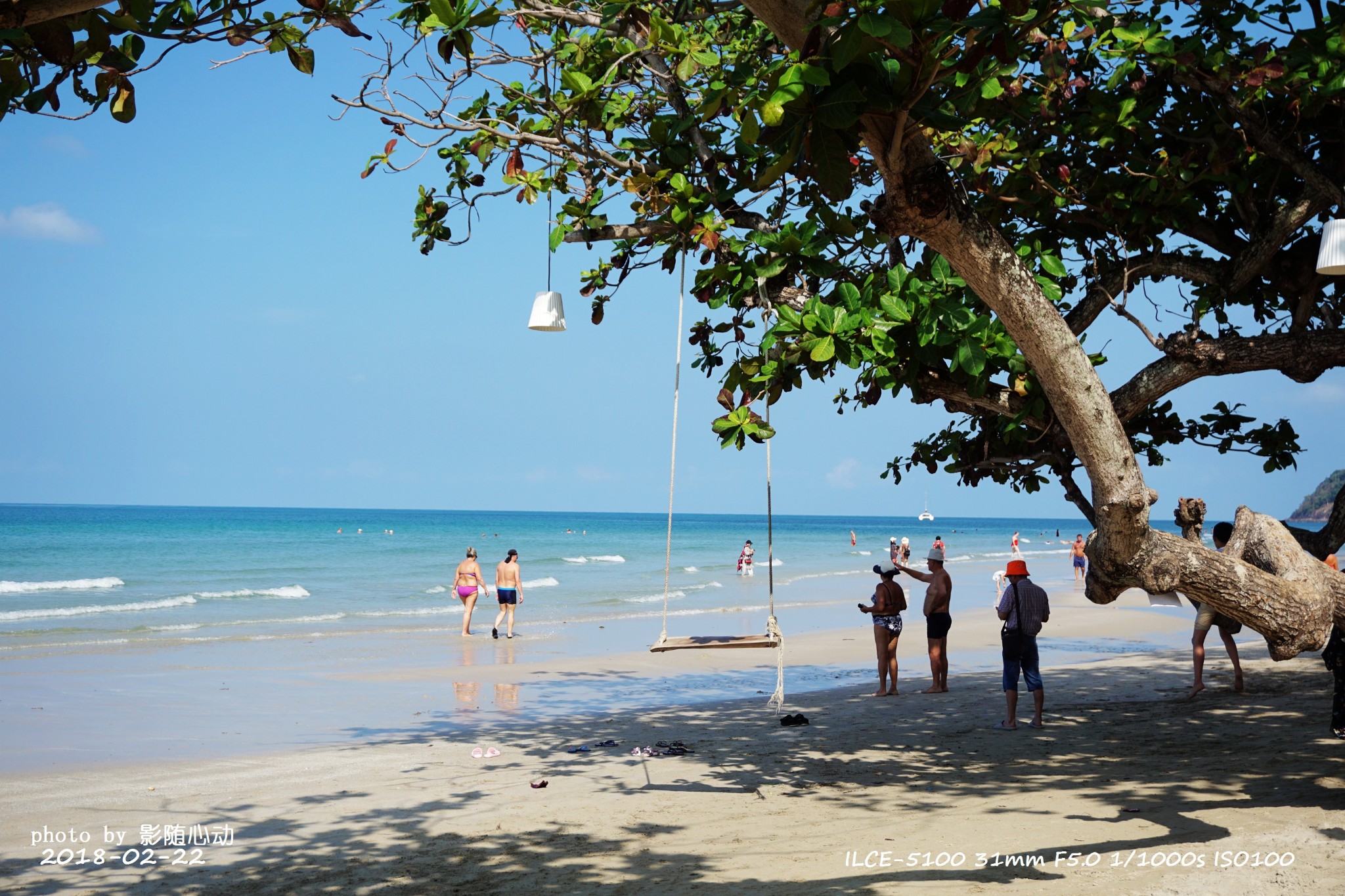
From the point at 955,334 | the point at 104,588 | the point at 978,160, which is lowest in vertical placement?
the point at 104,588

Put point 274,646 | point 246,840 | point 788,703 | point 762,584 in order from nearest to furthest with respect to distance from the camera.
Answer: point 246,840, point 788,703, point 274,646, point 762,584

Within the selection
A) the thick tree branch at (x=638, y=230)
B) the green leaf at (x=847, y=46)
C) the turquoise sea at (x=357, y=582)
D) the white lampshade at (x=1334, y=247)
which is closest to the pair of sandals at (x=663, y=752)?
the thick tree branch at (x=638, y=230)

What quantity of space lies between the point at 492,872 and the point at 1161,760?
4.53 meters

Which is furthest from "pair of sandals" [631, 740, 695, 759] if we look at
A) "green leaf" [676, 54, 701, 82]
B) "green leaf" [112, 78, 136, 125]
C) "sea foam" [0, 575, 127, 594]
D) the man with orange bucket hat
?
"sea foam" [0, 575, 127, 594]

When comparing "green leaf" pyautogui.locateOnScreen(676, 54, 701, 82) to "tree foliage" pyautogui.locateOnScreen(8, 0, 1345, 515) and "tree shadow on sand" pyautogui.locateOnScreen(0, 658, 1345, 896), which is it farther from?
"tree shadow on sand" pyautogui.locateOnScreen(0, 658, 1345, 896)

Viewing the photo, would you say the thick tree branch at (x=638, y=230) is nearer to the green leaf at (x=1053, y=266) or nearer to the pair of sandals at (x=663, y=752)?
the green leaf at (x=1053, y=266)

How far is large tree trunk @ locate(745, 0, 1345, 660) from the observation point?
358 cm

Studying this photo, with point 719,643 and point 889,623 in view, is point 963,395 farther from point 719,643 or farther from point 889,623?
point 889,623

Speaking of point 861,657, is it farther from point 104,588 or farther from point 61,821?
point 104,588

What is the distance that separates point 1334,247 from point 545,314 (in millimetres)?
4694

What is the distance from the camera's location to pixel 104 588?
27.9 metres

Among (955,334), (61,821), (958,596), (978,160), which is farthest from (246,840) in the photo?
(958,596)

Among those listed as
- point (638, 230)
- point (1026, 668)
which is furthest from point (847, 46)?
point (1026, 668)

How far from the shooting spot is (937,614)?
1045 centimetres
